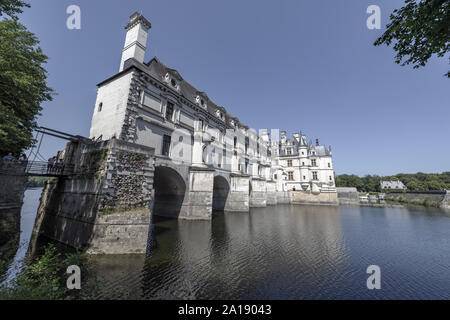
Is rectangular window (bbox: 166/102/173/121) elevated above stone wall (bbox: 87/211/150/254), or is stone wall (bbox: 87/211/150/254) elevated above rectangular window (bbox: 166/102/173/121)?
rectangular window (bbox: 166/102/173/121)

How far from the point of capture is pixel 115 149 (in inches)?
381

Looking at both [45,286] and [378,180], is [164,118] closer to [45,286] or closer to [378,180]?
[45,286]

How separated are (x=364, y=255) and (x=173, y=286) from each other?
34.6 feet

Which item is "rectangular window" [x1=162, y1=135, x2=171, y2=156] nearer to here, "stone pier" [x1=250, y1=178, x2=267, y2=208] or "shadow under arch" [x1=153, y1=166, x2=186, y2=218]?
"shadow under arch" [x1=153, y1=166, x2=186, y2=218]

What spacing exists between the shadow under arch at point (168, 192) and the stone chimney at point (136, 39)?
1001 cm

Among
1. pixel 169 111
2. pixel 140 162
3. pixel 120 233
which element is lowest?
pixel 120 233

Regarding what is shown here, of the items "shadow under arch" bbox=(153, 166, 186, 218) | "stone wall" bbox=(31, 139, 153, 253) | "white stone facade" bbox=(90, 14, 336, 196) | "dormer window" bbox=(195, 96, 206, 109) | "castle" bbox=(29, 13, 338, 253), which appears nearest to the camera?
"stone wall" bbox=(31, 139, 153, 253)

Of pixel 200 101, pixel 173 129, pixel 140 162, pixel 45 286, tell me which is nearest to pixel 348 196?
pixel 200 101

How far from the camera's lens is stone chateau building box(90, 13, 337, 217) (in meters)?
13.6

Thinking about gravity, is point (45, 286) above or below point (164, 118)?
below

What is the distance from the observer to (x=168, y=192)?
1928 centimetres

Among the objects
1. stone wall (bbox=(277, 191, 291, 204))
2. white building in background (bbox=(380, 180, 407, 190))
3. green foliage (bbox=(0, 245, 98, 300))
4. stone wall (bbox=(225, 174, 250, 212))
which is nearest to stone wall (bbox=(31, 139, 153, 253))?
green foliage (bbox=(0, 245, 98, 300))

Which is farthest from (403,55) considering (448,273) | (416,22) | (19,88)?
(19,88)

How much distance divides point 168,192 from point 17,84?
44.3 feet
